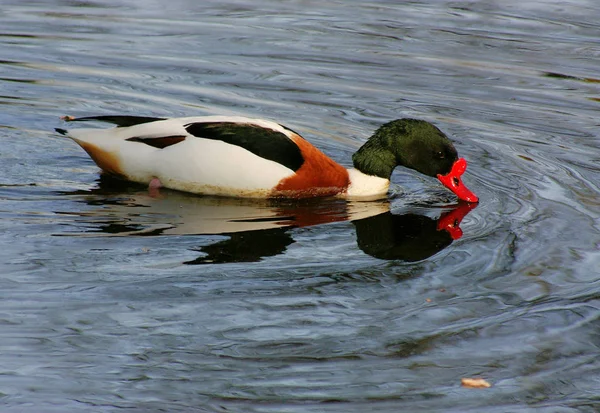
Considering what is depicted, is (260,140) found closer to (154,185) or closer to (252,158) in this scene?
(252,158)

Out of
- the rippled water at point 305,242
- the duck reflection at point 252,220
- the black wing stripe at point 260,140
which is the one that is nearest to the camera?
the rippled water at point 305,242

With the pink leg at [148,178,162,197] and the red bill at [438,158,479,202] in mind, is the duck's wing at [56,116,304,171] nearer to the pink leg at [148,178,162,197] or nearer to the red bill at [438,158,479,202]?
the pink leg at [148,178,162,197]

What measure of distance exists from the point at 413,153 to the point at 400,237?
3.95ft

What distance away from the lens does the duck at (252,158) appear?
25.1ft

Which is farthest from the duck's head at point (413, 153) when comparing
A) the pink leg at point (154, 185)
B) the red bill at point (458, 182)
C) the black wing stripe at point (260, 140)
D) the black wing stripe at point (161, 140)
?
the pink leg at point (154, 185)

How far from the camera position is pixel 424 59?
11.8 meters

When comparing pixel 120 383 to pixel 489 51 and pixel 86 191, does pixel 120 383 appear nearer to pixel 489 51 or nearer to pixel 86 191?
pixel 86 191

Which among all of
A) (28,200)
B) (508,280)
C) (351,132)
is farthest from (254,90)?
(508,280)

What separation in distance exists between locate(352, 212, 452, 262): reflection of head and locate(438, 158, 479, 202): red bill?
455mm

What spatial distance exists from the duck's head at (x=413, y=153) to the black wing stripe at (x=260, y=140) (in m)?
0.67

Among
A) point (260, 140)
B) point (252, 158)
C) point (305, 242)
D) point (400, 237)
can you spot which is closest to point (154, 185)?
point (252, 158)

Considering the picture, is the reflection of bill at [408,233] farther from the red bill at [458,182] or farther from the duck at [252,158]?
the duck at [252,158]

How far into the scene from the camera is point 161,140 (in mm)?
7801

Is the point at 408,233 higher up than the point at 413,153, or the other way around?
the point at 413,153
